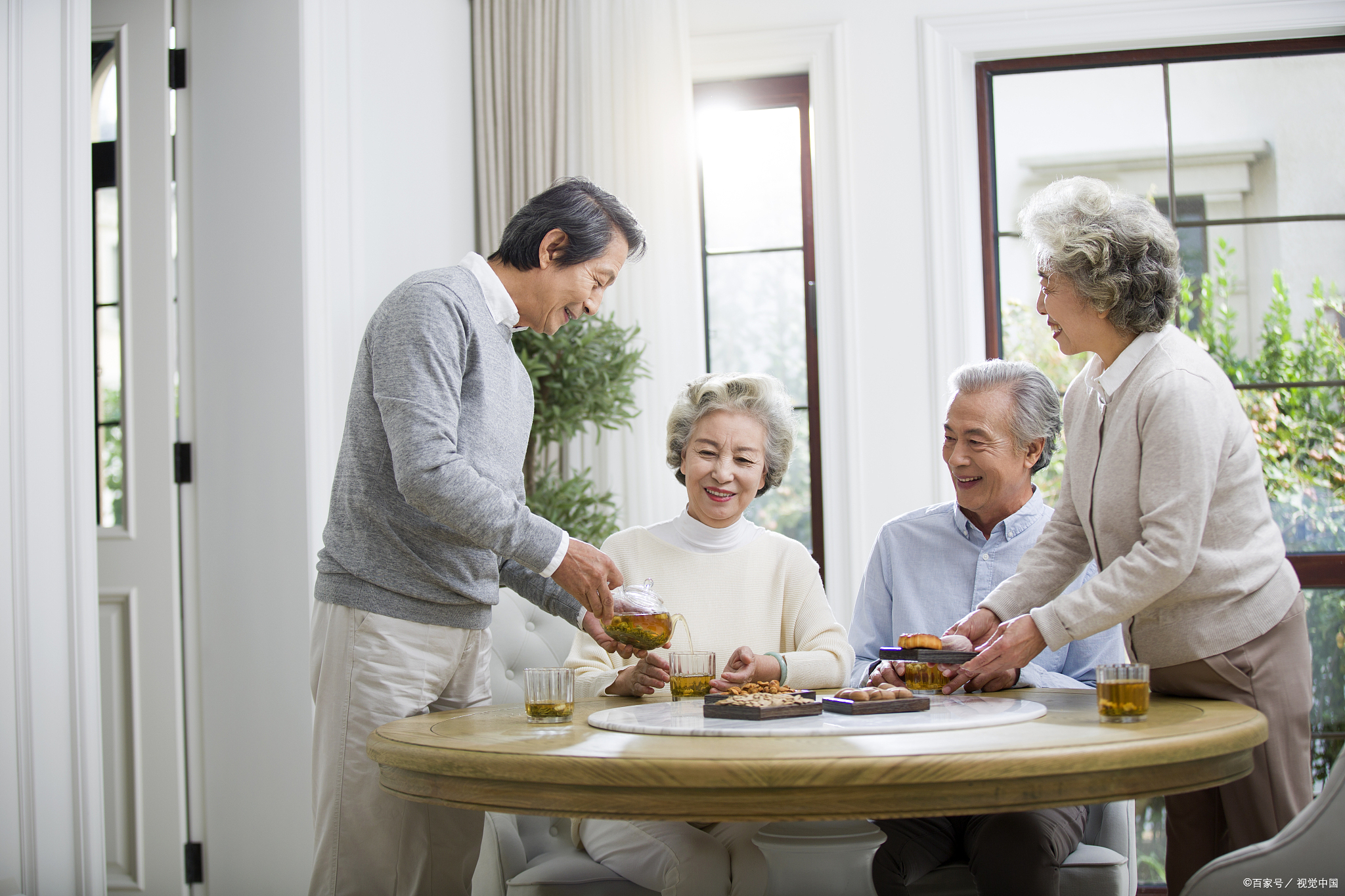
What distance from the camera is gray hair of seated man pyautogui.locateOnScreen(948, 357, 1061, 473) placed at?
7.45 feet

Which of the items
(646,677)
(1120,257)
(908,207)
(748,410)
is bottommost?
(646,677)

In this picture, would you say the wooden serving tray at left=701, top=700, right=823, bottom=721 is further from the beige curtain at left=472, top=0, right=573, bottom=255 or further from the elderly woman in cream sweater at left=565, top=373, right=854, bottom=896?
the beige curtain at left=472, top=0, right=573, bottom=255

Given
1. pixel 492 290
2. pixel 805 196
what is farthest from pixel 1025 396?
pixel 805 196

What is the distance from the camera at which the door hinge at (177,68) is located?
269 centimetres

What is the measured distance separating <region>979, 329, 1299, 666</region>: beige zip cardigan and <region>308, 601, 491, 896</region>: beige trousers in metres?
0.97

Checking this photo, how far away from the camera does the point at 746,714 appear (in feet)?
4.73

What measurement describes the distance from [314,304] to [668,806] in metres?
1.84

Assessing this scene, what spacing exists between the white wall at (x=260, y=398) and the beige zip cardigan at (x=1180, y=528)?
177 centimetres

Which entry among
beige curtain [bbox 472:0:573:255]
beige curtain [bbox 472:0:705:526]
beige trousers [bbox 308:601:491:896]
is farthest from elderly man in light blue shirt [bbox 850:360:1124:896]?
beige curtain [bbox 472:0:573:255]

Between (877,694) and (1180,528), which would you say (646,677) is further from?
(1180,528)

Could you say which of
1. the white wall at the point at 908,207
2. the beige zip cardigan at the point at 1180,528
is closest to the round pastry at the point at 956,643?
the beige zip cardigan at the point at 1180,528

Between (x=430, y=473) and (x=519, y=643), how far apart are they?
86 centimetres

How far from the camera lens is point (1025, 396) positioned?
2287 mm

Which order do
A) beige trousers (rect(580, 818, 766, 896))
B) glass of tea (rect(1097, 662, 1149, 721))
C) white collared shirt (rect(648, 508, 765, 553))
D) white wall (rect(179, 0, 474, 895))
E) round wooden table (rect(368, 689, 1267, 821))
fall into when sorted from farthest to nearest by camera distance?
1. white wall (rect(179, 0, 474, 895))
2. white collared shirt (rect(648, 508, 765, 553))
3. beige trousers (rect(580, 818, 766, 896))
4. glass of tea (rect(1097, 662, 1149, 721))
5. round wooden table (rect(368, 689, 1267, 821))
